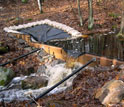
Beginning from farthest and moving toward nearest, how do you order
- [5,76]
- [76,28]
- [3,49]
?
[76,28] < [3,49] < [5,76]

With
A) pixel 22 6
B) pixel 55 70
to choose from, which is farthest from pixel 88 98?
pixel 22 6

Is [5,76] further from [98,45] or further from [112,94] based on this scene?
[98,45]

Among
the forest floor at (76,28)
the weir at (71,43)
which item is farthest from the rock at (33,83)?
the weir at (71,43)

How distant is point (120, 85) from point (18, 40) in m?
6.48

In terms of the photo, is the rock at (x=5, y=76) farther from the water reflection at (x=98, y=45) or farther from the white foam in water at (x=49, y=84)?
the water reflection at (x=98, y=45)

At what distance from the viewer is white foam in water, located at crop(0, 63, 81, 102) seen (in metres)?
4.17

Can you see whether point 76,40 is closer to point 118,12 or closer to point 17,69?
point 17,69

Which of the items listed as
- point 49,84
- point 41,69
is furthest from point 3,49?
point 49,84

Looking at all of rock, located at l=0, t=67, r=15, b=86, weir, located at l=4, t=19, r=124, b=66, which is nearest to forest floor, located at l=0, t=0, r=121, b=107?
rock, located at l=0, t=67, r=15, b=86

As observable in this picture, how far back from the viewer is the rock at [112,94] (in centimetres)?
260

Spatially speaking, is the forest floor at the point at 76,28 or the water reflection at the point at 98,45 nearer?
the forest floor at the point at 76,28

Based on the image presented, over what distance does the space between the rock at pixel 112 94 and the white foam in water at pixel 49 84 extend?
154cm

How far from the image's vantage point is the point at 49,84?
16.1 ft

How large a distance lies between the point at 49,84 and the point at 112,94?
264cm
